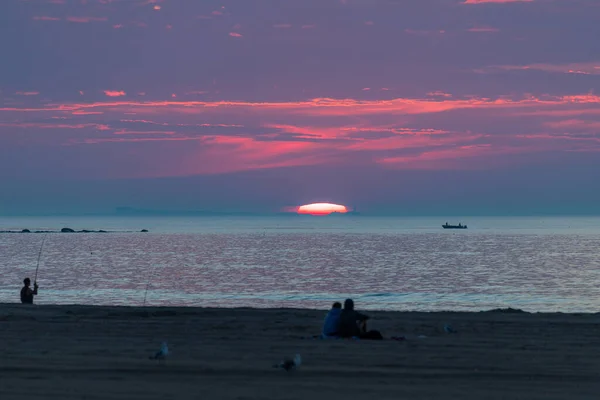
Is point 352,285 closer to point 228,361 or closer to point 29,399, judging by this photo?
point 228,361

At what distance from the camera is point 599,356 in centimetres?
1484

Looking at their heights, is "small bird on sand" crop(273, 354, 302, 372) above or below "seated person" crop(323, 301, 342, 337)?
below

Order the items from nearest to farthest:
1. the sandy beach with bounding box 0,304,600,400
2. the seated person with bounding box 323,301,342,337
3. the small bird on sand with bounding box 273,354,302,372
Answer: the sandy beach with bounding box 0,304,600,400, the small bird on sand with bounding box 273,354,302,372, the seated person with bounding box 323,301,342,337

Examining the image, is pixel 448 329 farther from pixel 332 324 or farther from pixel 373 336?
pixel 332 324

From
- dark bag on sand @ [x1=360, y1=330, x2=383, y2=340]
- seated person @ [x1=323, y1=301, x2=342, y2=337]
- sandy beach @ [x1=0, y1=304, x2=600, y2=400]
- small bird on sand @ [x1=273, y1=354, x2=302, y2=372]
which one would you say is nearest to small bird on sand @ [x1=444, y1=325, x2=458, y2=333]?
sandy beach @ [x1=0, y1=304, x2=600, y2=400]

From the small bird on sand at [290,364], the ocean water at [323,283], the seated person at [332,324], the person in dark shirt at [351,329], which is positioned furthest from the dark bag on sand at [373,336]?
the ocean water at [323,283]

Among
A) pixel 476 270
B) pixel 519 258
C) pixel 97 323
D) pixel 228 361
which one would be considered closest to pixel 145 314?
pixel 97 323

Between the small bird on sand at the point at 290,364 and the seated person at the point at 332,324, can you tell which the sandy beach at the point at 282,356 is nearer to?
the small bird on sand at the point at 290,364

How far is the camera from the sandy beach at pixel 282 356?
38.4 feet

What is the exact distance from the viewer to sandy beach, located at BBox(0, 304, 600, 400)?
38.4 ft

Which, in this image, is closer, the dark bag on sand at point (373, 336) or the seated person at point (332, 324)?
the dark bag on sand at point (373, 336)

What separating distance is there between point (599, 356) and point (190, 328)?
859cm

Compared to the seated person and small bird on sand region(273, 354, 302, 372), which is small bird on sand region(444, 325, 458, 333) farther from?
small bird on sand region(273, 354, 302, 372)

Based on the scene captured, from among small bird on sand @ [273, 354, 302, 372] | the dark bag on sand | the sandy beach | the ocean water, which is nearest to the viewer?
the sandy beach
